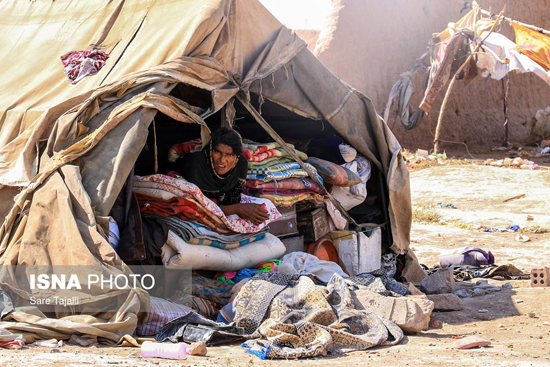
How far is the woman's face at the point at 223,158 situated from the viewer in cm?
482

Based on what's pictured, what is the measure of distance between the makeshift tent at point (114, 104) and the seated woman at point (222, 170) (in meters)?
0.19

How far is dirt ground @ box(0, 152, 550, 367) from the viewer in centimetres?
310

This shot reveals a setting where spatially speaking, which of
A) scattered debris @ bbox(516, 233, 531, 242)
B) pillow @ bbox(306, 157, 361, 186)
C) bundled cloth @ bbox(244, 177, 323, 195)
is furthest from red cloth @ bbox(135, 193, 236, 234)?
scattered debris @ bbox(516, 233, 531, 242)

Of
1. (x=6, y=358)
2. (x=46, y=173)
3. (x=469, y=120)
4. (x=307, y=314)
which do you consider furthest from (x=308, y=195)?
(x=469, y=120)

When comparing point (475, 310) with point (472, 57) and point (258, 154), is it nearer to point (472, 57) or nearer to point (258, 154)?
point (258, 154)

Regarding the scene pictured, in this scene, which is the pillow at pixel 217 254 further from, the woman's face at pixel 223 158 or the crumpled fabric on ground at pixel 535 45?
the crumpled fabric on ground at pixel 535 45

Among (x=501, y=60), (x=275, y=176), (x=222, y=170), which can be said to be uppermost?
(x=501, y=60)

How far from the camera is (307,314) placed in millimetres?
3746

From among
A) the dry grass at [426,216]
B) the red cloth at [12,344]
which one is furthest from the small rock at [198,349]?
the dry grass at [426,216]

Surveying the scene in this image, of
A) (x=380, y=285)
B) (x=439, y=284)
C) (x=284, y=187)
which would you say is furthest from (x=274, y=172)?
(x=439, y=284)

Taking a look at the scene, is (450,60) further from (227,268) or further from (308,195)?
(227,268)

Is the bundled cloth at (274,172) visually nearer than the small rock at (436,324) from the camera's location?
No

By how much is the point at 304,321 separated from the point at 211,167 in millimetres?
1751

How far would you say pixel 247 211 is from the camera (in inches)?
194
